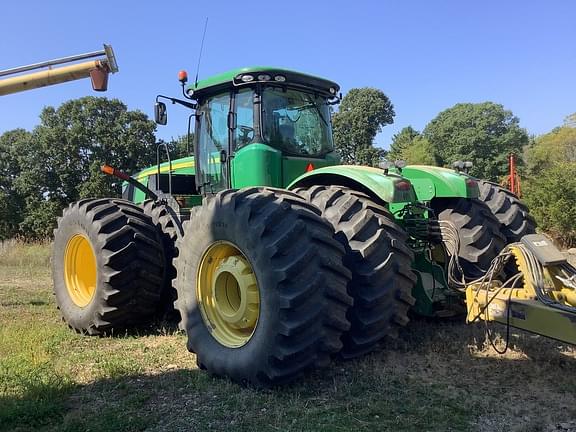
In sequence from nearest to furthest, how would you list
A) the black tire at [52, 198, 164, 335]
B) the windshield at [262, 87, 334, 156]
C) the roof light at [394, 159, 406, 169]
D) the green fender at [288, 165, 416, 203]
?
the green fender at [288, 165, 416, 203] → the roof light at [394, 159, 406, 169] → the windshield at [262, 87, 334, 156] → the black tire at [52, 198, 164, 335]

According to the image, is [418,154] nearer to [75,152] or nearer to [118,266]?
[75,152]

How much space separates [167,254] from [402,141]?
38.5 metres

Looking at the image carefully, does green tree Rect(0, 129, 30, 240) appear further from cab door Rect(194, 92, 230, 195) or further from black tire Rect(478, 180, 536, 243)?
black tire Rect(478, 180, 536, 243)

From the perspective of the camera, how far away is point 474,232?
16.6ft

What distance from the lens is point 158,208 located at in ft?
21.1

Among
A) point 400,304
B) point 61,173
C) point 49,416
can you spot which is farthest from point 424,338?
point 61,173

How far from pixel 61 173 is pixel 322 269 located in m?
31.2

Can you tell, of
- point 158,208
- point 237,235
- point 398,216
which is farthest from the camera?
point 158,208

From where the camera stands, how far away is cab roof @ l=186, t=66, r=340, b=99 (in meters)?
5.44

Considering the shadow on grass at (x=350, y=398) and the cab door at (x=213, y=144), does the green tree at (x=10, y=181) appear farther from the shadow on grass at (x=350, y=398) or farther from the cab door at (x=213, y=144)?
the shadow on grass at (x=350, y=398)

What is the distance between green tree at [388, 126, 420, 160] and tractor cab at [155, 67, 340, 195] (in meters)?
33.7

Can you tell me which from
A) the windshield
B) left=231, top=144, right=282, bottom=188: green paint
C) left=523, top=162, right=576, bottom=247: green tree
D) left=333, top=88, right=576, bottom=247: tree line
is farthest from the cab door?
left=333, top=88, right=576, bottom=247: tree line

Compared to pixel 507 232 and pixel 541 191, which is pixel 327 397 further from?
pixel 541 191

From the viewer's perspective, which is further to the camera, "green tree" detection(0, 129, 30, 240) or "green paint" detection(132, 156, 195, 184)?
"green tree" detection(0, 129, 30, 240)
